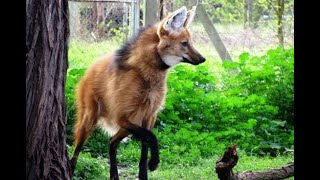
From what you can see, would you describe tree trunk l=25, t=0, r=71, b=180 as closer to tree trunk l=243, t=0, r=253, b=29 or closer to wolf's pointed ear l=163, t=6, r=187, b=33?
wolf's pointed ear l=163, t=6, r=187, b=33

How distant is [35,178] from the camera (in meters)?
3.19

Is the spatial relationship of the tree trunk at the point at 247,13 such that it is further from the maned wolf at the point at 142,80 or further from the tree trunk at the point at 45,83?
the tree trunk at the point at 45,83

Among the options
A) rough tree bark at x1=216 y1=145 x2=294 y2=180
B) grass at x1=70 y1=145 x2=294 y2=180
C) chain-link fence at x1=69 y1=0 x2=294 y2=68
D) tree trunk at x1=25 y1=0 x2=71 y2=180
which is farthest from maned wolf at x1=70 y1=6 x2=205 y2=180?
chain-link fence at x1=69 y1=0 x2=294 y2=68

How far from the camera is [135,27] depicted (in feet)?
21.7

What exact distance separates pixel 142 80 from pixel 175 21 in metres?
0.47

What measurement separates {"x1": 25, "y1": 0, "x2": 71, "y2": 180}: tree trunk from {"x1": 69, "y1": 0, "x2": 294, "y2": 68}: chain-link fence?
3093 millimetres

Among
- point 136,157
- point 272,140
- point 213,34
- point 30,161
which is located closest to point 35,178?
point 30,161

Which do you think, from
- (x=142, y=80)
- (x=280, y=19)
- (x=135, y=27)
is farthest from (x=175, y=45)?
(x=280, y=19)

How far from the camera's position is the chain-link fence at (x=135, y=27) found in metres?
6.82

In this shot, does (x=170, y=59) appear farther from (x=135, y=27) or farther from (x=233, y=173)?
(x=135, y=27)

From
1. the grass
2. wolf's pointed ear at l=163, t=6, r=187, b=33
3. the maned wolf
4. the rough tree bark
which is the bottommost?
the grass

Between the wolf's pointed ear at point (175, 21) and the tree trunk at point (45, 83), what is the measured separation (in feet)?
3.60

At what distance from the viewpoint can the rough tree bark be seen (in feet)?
10.7
